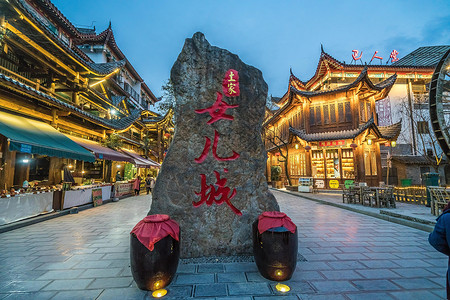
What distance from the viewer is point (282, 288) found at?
2680mm

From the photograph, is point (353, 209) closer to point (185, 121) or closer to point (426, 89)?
point (185, 121)

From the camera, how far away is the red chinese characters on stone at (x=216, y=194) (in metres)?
3.84

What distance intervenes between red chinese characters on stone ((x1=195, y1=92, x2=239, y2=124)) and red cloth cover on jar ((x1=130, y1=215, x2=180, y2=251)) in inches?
78.8

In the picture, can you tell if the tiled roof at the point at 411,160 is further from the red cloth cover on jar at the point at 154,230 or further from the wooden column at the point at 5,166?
the wooden column at the point at 5,166

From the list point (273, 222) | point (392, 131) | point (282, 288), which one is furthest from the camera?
point (392, 131)

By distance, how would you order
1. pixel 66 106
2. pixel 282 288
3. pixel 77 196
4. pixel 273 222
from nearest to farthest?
pixel 282 288, pixel 273 222, pixel 77 196, pixel 66 106

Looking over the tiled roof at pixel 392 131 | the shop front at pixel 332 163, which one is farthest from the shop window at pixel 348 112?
the tiled roof at pixel 392 131

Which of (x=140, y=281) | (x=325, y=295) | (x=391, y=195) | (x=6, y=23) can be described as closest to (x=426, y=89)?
(x=391, y=195)

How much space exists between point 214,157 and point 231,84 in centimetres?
147

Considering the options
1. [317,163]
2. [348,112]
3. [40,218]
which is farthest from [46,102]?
[348,112]

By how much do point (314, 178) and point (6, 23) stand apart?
1737 centimetres

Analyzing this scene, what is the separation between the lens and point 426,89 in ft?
69.4

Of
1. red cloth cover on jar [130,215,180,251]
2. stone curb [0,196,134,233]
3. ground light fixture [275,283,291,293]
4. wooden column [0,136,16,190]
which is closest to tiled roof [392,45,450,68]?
ground light fixture [275,283,291,293]

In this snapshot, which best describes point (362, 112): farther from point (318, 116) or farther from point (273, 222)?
point (273, 222)
